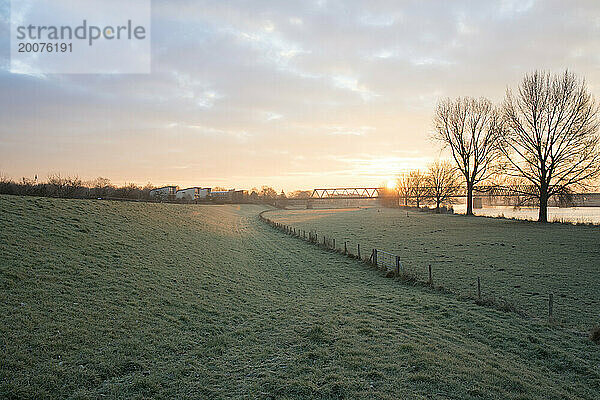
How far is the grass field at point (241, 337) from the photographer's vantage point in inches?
254

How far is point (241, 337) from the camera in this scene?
947 centimetres

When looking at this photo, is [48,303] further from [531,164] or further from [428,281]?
[531,164]

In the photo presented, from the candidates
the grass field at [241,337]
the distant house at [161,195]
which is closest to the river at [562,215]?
the grass field at [241,337]

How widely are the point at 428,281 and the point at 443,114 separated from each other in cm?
4891

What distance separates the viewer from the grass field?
645cm

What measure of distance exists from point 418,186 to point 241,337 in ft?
317

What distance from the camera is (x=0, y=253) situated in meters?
11.9

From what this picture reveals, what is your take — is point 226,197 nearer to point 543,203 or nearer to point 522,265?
point 543,203

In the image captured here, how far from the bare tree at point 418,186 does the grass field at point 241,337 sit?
79.6 meters

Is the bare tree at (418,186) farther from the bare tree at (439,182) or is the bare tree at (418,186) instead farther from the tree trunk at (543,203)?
the tree trunk at (543,203)

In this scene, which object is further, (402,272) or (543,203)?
(543,203)

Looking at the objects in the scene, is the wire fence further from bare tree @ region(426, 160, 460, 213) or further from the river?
bare tree @ region(426, 160, 460, 213)

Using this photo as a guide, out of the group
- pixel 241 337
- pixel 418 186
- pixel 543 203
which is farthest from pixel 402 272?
pixel 418 186

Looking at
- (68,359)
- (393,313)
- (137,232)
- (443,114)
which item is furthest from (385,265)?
(443,114)
